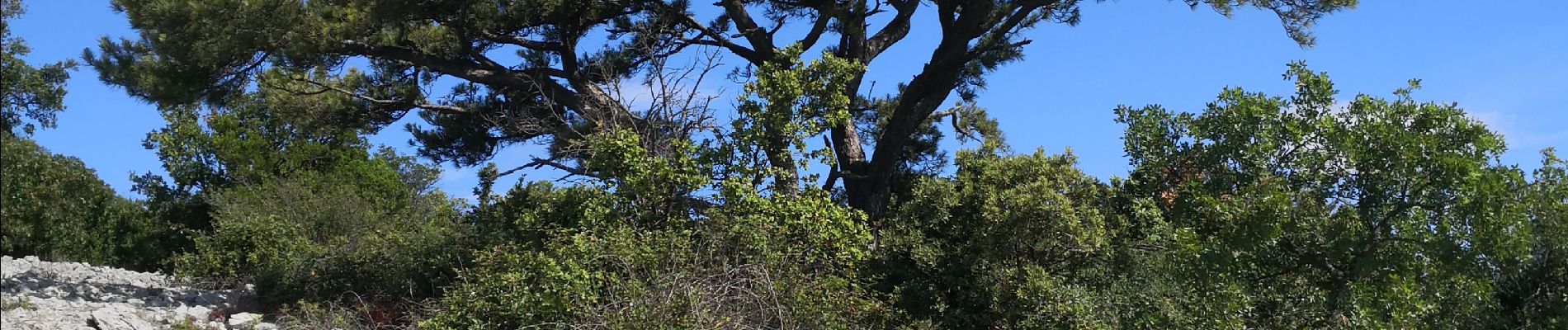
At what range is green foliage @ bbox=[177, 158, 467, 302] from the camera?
14125mm

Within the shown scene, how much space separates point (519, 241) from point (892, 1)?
545cm

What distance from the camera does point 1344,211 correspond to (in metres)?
8.55

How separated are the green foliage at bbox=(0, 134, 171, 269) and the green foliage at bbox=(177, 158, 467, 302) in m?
1.98

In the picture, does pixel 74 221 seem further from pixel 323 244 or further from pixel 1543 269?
pixel 1543 269

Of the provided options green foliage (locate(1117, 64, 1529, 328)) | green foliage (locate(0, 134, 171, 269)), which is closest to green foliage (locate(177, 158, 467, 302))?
green foliage (locate(0, 134, 171, 269))

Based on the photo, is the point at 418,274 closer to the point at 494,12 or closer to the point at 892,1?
the point at 494,12

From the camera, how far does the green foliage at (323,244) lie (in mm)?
14125

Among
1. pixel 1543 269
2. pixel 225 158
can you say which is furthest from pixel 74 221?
pixel 1543 269

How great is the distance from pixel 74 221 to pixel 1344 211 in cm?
2055

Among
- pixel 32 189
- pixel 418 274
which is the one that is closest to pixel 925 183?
pixel 418 274

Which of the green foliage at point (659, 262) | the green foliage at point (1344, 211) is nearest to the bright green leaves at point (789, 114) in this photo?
the green foliage at point (659, 262)

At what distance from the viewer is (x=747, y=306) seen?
10883mm

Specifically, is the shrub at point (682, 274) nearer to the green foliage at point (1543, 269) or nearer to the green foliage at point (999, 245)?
the green foliage at point (999, 245)

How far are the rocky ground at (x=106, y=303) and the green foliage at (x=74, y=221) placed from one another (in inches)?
24.5
